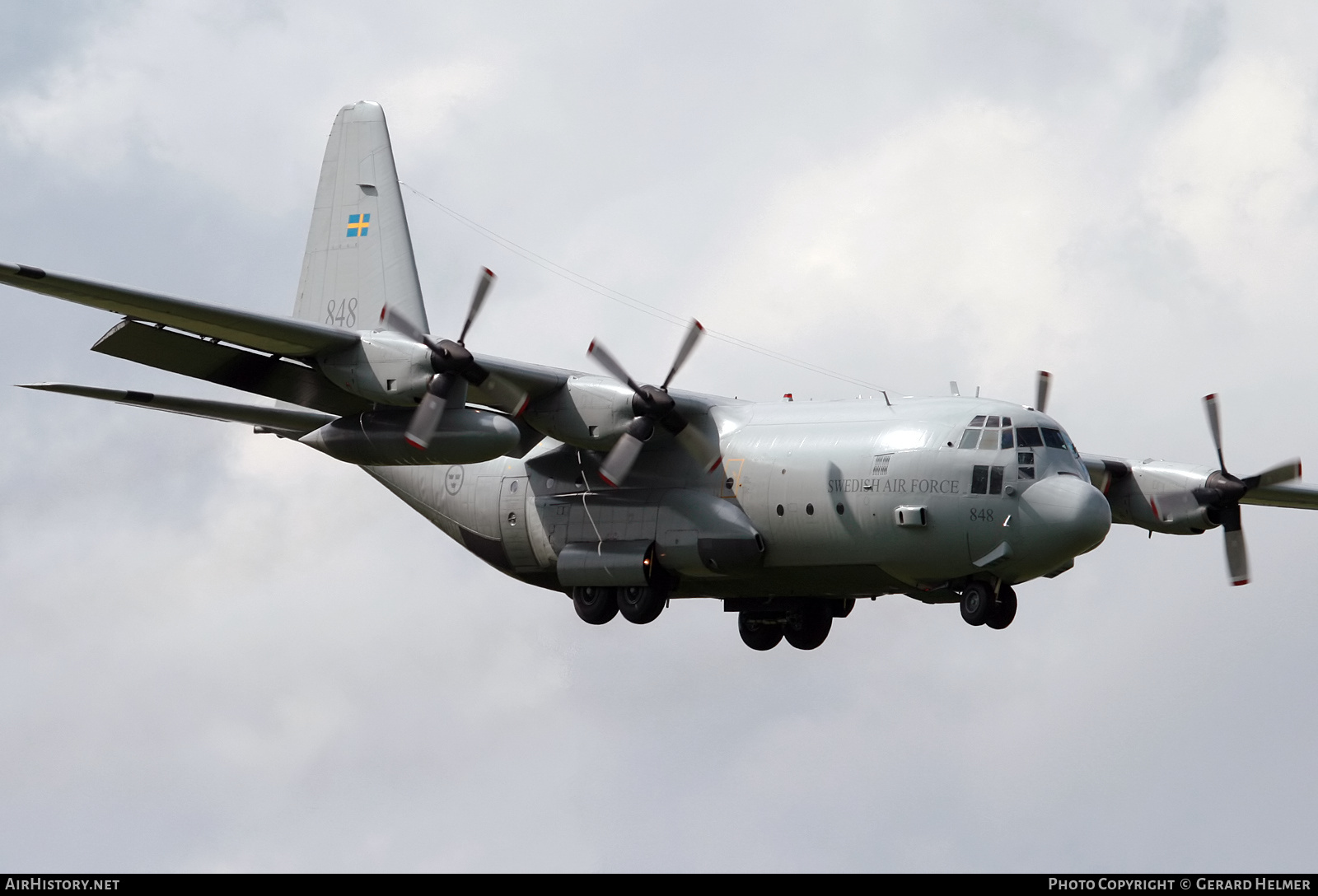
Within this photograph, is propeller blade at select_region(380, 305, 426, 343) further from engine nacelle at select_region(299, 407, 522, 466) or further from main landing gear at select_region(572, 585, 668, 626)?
main landing gear at select_region(572, 585, 668, 626)

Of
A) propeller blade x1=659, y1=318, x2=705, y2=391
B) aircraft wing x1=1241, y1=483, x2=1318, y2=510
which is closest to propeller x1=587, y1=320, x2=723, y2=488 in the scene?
propeller blade x1=659, y1=318, x2=705, y2=391

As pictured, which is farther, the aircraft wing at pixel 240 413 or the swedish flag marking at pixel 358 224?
the swedish flag marking at pixel 358 224

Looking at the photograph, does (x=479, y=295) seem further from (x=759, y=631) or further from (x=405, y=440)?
(x=759, y=631)

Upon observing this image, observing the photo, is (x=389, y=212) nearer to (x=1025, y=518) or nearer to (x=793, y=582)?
(x=793, y=582)

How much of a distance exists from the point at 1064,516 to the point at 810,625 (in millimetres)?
5822

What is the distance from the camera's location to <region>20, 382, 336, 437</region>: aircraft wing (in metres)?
26.2

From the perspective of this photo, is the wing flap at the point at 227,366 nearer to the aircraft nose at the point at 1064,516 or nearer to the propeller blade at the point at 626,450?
the propeller blade at the point at 626,450

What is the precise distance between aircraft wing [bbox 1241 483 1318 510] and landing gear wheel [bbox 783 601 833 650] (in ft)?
23.4

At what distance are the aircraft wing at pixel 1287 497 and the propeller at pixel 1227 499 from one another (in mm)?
1407

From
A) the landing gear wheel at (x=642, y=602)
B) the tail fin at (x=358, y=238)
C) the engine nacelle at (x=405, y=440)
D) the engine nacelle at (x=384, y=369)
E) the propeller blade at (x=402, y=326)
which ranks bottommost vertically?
the landing gear wheel at (x=642, y=602)

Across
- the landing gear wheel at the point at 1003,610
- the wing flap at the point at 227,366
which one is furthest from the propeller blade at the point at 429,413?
the landing gear wheel at the point at 1003,610

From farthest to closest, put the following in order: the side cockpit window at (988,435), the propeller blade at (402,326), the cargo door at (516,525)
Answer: the cargo door at (516,525), the propeller blade at (402,326), the side cockpit window at (988,435)

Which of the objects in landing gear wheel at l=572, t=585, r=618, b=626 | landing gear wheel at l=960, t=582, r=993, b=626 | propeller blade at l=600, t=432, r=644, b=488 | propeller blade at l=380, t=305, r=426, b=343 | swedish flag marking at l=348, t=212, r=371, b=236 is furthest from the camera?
swedish flag marking at l=348, t=212, r=371, b=236

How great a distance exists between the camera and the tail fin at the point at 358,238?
28344 millimetres
